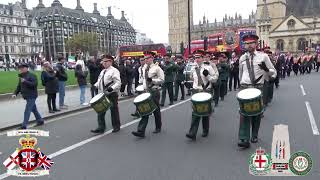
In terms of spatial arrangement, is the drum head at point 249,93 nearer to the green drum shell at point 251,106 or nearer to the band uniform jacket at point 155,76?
the green drum shell at point 251,106

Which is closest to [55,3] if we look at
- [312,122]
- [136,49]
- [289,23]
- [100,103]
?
[289,23]

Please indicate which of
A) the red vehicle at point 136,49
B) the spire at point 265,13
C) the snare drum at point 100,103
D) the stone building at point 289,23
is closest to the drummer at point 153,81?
the snare drum at point 100,103

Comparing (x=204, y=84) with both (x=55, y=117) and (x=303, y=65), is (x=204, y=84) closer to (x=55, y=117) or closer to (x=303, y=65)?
(x=55, y=117)

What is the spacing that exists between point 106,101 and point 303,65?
29131mm

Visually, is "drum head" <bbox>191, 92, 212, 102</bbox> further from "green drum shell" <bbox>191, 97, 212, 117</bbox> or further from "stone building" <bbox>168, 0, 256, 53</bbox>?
"stone building" <bbox>168, 0, 256, 53</bbox>

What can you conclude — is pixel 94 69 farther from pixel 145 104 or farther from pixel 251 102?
pixel 251 102

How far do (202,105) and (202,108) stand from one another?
0.07m

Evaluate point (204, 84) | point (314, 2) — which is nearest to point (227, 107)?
point (204, 84)

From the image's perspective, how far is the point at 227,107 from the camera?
13.9 m

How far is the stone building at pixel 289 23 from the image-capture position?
98050 mm

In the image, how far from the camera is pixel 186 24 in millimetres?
142625

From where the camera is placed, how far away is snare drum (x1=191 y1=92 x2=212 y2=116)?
27.1 feet

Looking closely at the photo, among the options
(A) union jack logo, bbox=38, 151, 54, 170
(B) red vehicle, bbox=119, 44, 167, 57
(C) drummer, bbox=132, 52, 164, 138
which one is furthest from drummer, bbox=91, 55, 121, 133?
(B) red vehicle, bbox=119, 44, 167, 57

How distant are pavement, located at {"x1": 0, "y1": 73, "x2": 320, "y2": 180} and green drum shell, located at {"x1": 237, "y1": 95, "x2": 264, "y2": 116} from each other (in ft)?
2.25
